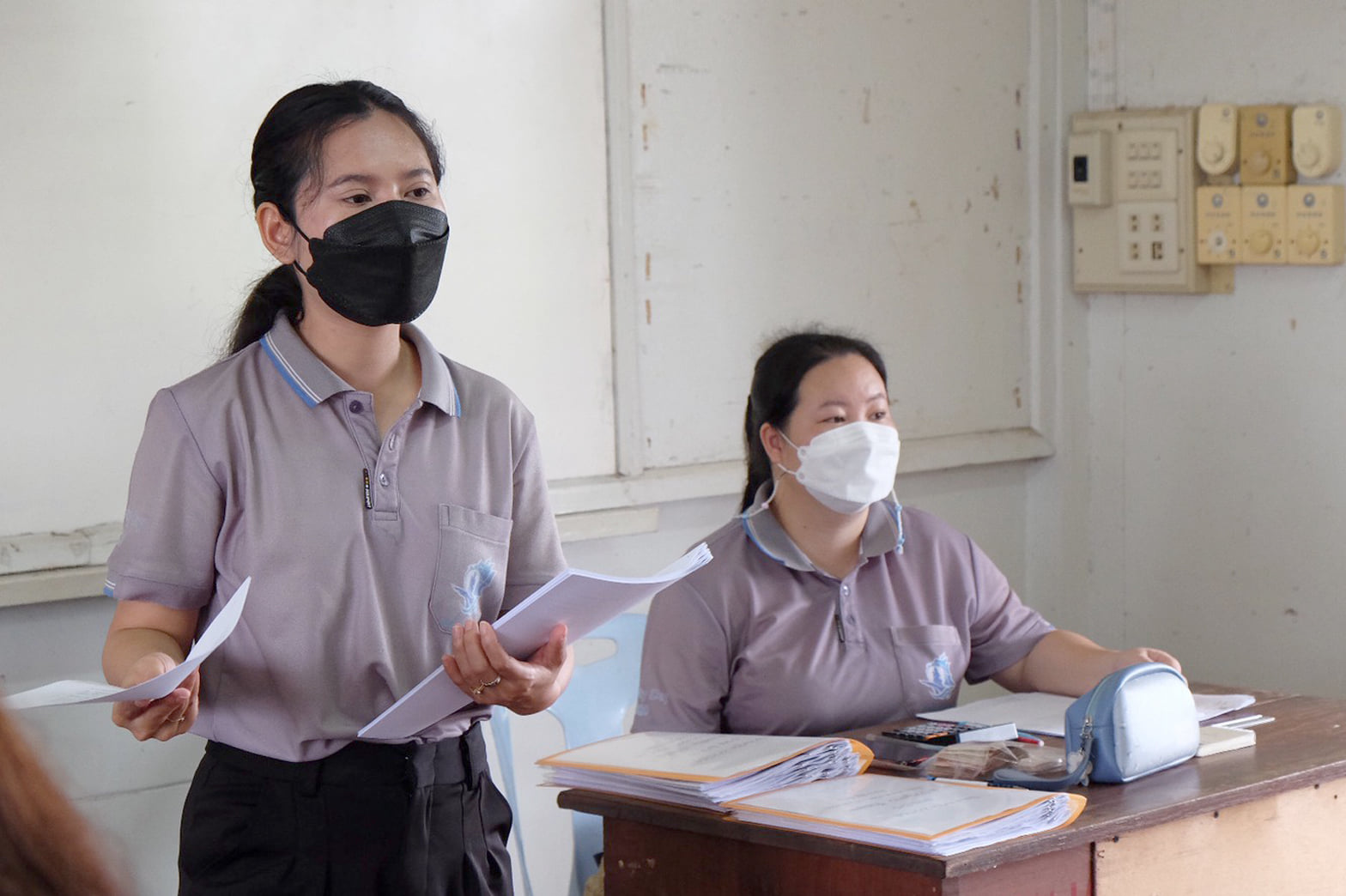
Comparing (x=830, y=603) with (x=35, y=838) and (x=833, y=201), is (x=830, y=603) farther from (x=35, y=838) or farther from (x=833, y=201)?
(x=35, y=838)

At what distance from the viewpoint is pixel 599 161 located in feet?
9.64

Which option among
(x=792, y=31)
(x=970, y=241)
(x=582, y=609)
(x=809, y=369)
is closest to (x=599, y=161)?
(x=792, y=31)

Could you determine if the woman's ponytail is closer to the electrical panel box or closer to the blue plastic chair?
the blue plastic chair

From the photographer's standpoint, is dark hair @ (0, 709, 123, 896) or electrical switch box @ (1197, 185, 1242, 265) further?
electrical switch box @ (1197, 185, 1242, 265)

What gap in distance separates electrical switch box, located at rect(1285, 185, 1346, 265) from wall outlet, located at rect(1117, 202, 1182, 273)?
267 millimetres

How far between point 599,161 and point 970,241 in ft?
3.19

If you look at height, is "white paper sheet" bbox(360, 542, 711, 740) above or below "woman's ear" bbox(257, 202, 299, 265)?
below

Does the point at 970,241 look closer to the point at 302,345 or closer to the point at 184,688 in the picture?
the point at 302,345

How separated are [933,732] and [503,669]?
697 millimetres

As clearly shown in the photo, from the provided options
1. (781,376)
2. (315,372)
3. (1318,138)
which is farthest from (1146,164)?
(315,372)

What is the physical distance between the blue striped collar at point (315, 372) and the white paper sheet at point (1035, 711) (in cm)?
86

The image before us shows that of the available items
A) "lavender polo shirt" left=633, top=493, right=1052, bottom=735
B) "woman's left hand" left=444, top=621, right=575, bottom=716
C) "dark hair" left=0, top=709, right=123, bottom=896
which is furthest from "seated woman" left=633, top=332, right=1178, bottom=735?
"dark hair" left=0, top=709, right=123, bottom=896

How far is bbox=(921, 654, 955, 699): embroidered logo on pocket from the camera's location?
2320 mm

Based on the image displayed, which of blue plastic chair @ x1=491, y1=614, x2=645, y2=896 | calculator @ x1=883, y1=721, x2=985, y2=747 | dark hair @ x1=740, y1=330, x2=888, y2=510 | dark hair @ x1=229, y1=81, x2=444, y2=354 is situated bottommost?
blue plastic chair @ x1=491, y1=614, x2=645, y2=896
